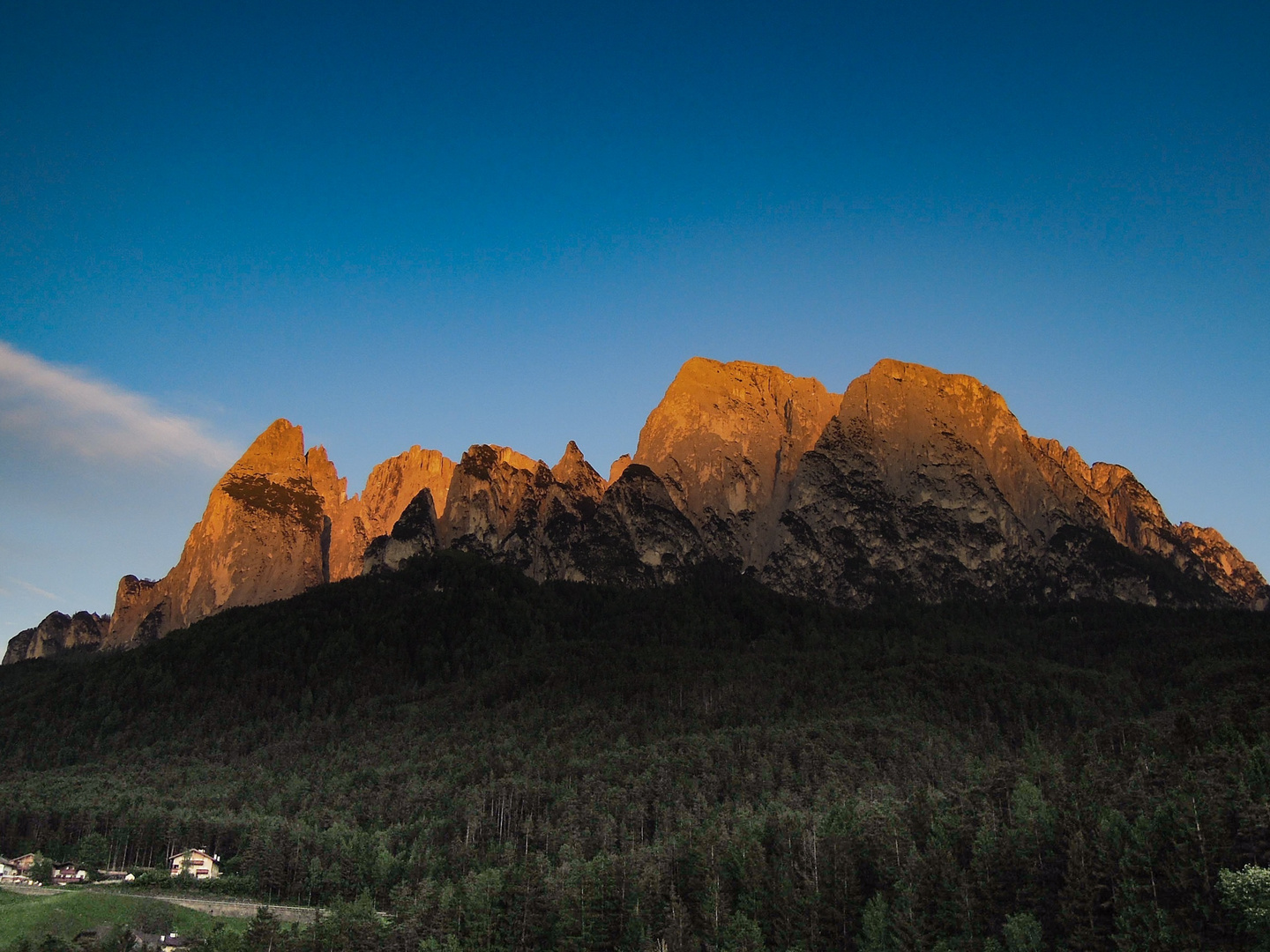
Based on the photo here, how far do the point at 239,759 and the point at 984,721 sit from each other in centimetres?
12341

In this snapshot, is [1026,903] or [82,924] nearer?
[1026,903]

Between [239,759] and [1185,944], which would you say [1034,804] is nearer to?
[1185,944]

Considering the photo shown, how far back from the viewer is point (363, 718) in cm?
19350

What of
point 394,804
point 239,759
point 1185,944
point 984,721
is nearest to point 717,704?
point 984,721

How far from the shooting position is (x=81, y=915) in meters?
101

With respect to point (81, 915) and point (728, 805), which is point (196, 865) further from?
point (728, 805)

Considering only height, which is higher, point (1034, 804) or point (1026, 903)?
point (1034, 804)

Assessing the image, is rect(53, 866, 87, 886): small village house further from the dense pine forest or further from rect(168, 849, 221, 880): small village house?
rect(168, 849, 221, 880): small village house

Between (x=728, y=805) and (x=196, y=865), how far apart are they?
65312mm

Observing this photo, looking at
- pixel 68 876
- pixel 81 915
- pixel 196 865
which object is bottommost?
pixel 81 915

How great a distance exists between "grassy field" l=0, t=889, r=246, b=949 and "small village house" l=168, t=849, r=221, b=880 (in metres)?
15.9

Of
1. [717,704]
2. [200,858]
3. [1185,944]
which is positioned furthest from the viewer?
[717,704]

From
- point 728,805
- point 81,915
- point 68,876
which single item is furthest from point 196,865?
point 728,805

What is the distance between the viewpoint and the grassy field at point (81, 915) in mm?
95375
